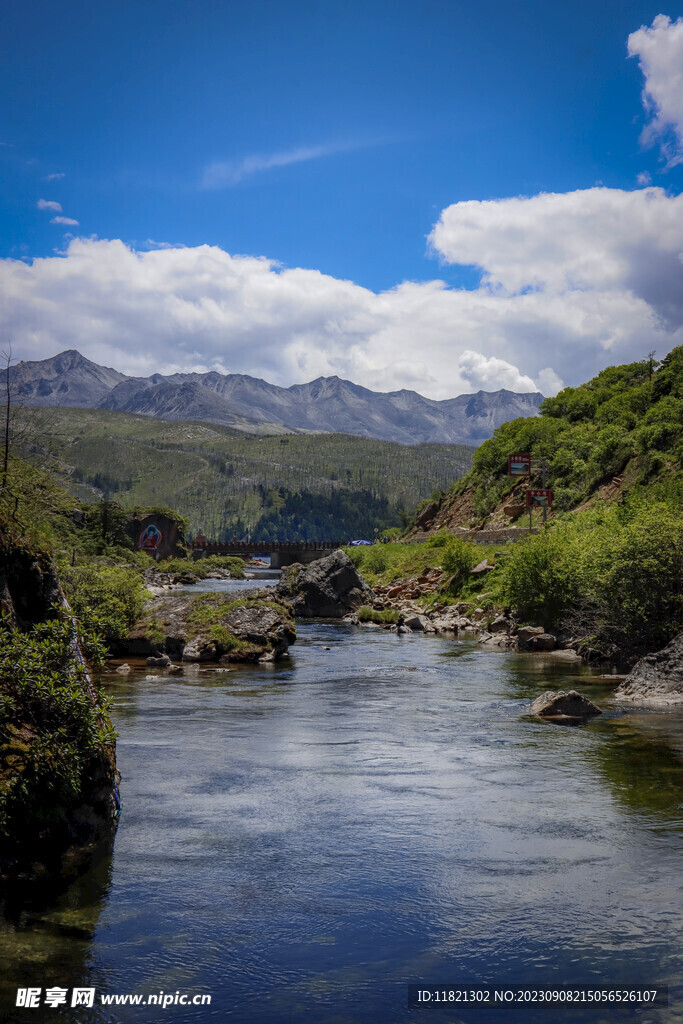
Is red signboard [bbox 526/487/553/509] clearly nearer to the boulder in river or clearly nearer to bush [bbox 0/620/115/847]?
the boulder in river

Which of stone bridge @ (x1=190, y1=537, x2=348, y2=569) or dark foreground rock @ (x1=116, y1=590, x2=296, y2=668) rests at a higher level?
stone bridge @ (x1=190, y1=537, x2=348, y2=569)

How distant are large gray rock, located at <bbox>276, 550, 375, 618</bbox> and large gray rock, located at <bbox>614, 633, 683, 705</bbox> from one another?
36.0 m

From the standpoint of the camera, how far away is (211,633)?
3719cm

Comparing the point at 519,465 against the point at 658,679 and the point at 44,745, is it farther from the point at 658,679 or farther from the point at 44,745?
the point at 44,745

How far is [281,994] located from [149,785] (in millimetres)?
8652

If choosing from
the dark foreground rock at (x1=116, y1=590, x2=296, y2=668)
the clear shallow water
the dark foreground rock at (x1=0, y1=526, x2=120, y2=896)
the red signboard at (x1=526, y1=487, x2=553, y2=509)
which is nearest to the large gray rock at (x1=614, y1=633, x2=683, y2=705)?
the clear shallow water

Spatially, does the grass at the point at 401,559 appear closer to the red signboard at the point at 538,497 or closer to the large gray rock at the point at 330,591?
the red signboard at the point at 538,497

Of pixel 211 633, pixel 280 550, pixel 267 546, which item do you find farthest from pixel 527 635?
pixel 267 546

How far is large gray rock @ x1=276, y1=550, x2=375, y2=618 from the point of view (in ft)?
205

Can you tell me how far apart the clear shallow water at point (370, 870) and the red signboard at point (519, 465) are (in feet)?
180

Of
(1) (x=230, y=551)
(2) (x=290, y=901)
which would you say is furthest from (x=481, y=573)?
(1) (x=230, y=551)

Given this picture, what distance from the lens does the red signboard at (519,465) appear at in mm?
77000

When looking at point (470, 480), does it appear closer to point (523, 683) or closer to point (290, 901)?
point (523, 683)

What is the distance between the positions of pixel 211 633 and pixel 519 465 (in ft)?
156
